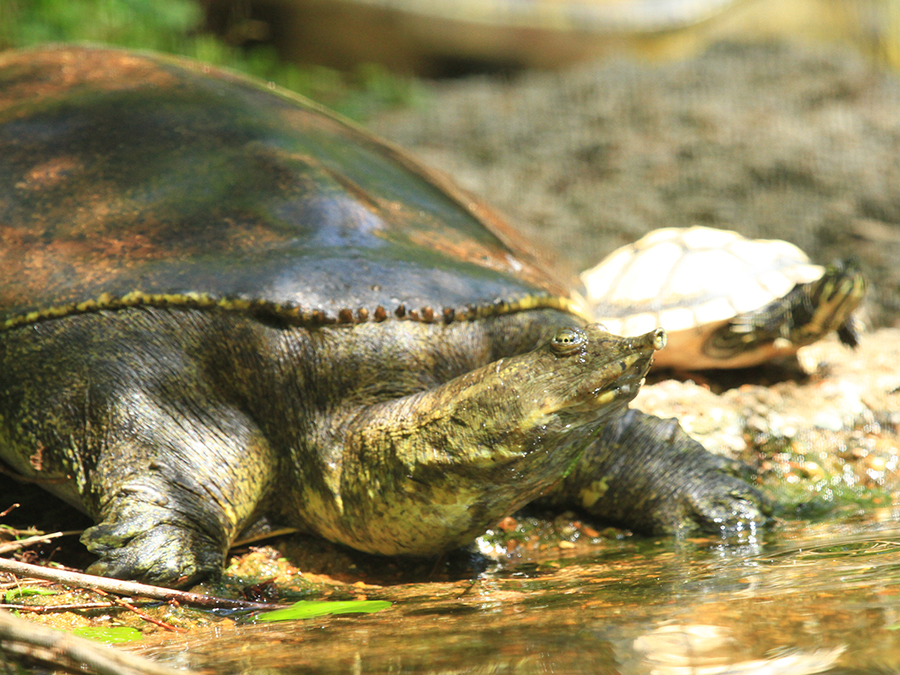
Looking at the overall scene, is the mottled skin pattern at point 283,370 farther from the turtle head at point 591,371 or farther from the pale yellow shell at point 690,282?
the pale yellow shell at point 690,282

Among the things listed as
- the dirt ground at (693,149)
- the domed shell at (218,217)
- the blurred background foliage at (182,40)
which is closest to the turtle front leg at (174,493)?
the domed shell at (218,217)

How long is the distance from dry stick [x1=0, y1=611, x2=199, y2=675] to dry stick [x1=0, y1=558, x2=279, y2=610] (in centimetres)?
41

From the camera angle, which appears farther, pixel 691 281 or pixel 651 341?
pixel 691 281

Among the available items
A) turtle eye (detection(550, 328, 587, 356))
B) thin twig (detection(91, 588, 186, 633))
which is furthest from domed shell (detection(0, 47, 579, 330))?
thin twig (detection(91, 588, 186, 633))

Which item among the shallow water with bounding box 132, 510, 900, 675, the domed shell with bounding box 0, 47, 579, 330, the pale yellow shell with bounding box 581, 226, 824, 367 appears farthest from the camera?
the pale yellow shell with bounding box 581, 226, 824, 367

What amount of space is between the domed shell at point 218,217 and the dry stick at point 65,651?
40.4 inches

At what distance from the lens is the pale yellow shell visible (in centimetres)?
372

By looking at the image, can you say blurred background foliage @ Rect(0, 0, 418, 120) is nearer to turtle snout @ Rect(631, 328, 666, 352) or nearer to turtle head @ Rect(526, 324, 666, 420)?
turtle head @ Rect(526, 324, 666, 420)

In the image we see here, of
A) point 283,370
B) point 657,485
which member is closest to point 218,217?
point 283,370

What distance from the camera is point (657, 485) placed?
8.04 ft

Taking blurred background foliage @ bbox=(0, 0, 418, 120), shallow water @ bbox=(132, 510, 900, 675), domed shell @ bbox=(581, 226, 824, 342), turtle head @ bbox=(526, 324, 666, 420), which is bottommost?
shallow water @ bbox=(132, 510, 900, 675)

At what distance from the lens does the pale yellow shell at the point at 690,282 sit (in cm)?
372

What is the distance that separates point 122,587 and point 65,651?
597 millimetres

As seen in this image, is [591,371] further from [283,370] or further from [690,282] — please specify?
[690,282]
